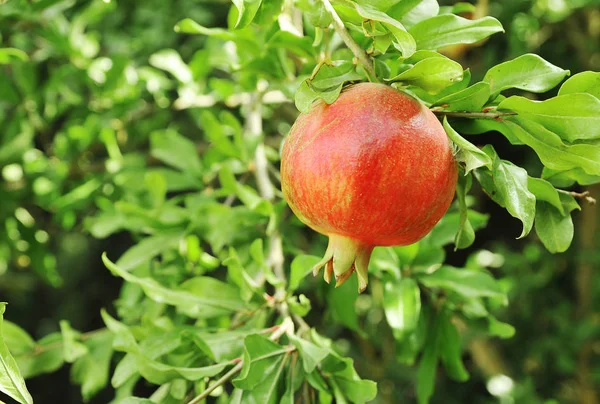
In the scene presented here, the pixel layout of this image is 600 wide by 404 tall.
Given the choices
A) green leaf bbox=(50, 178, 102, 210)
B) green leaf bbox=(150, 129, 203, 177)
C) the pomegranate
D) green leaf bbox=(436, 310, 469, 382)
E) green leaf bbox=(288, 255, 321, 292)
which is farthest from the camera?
green leaf bbox=(50, 178, 102, 210)

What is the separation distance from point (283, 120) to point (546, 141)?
1.31 metres

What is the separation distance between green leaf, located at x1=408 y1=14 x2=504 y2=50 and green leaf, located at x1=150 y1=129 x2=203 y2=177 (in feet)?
2.21

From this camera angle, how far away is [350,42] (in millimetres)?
693

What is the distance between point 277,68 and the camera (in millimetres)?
1076

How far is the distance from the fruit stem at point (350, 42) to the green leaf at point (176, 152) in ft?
2.24

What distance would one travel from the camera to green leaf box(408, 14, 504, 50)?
2.49ft

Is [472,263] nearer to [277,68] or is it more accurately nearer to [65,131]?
[277,68]

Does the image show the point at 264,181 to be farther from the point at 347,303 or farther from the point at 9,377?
the point at 9,377

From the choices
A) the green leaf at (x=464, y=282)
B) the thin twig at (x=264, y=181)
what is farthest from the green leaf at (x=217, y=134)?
the green leaf at (x=464, y=282)

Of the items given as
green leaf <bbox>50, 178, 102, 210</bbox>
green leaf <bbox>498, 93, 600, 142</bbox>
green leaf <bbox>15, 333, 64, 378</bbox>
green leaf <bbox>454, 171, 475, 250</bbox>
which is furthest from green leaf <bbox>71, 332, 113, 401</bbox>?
green leaf <bbox>498, 93, 600, 142</bbox>

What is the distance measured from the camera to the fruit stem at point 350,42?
681 millimetres

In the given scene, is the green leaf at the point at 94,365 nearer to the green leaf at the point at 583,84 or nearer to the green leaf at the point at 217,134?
the green leaf at the point at 217,134

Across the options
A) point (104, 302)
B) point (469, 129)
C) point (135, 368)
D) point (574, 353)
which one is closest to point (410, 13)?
point (469, 129)

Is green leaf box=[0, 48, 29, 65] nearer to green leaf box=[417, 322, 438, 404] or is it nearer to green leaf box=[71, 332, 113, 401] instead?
green leaf box=[71, 332, 113, 401]
